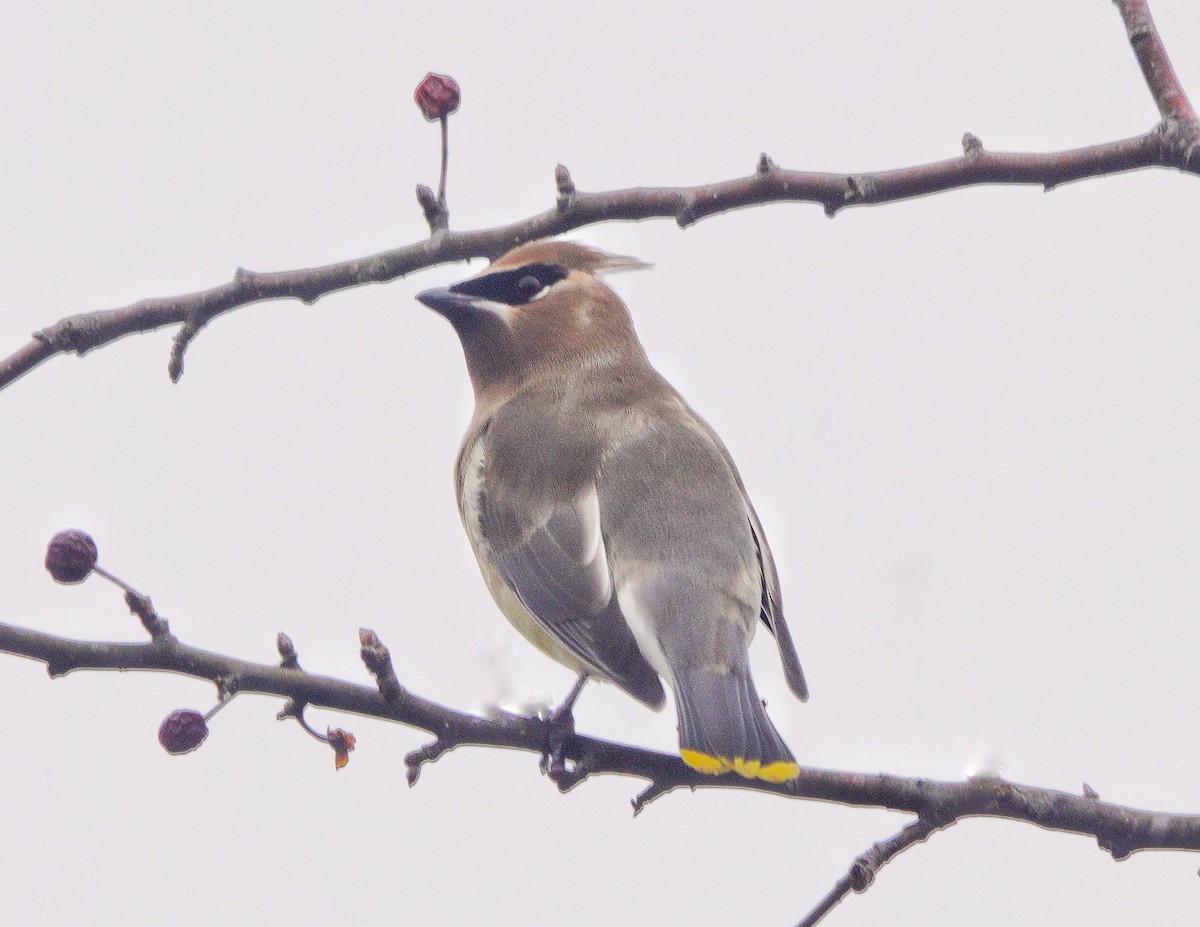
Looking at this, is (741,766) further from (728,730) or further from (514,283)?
(514,283)

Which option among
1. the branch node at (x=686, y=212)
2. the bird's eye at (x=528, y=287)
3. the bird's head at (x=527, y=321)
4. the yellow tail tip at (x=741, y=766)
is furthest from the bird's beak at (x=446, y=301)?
the yellow tail tip at (x=741, y=766)

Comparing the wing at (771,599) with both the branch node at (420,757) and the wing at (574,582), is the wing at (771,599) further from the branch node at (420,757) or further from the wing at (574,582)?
the branch node at (420,757)

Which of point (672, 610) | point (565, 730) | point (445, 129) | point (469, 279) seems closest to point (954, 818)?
point (565, 730)

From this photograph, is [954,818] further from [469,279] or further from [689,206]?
[469,279]

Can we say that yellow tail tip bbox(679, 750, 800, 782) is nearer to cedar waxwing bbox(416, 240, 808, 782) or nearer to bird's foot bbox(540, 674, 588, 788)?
cedar waxwing bbox(416, 240, 808, 782)

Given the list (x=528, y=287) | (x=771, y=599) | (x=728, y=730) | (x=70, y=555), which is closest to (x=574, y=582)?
(x=771, y=599)
